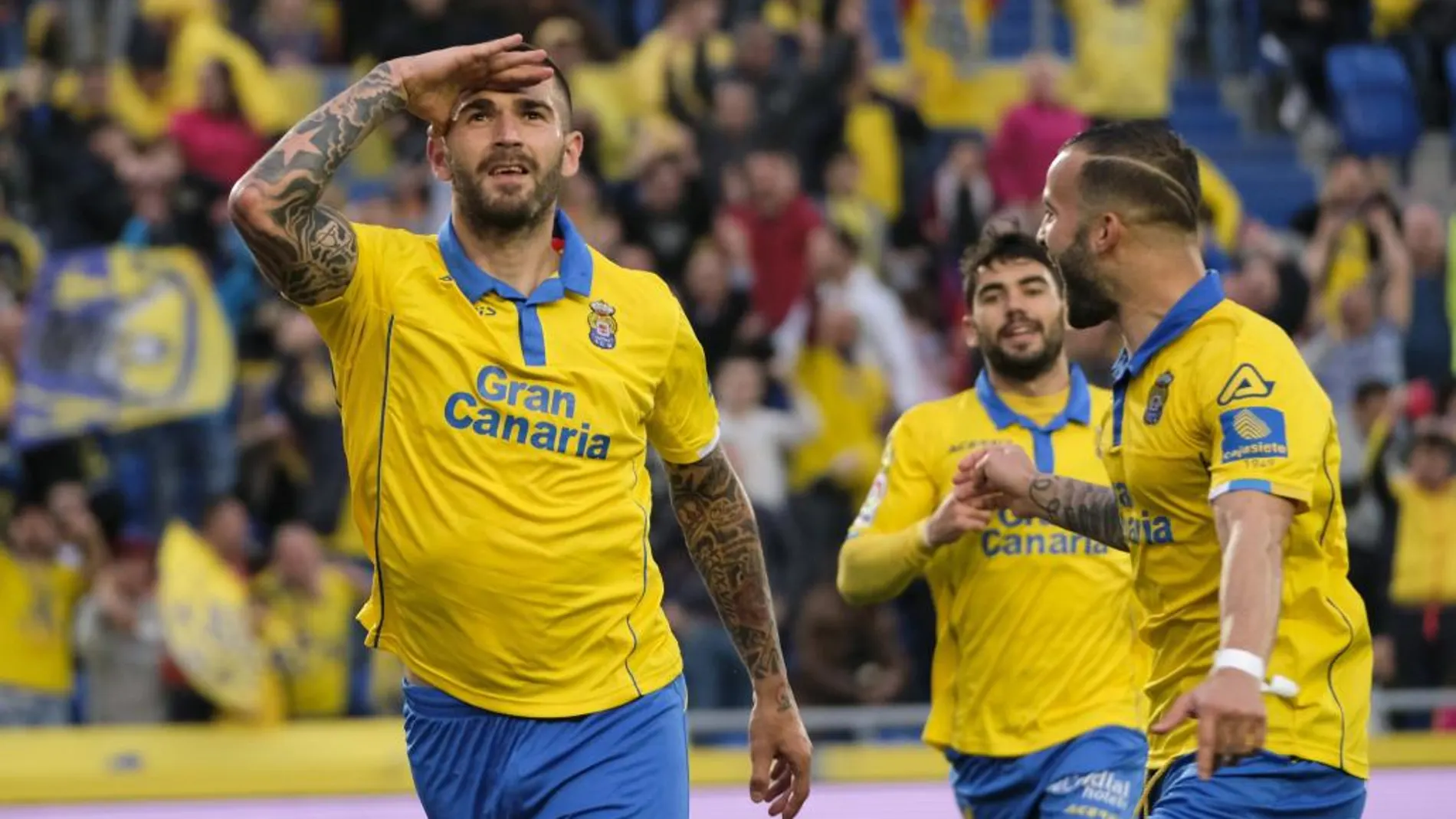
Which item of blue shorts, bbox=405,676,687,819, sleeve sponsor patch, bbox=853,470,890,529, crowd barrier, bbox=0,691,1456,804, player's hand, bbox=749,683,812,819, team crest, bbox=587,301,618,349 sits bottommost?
crowd barrier, bbox=0,691,1456,804

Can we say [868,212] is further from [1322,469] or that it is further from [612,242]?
[1322,469]

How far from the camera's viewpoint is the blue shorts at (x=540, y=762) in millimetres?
5348

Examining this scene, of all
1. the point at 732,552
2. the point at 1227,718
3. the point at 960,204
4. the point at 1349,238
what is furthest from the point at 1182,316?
the point at 1349,238

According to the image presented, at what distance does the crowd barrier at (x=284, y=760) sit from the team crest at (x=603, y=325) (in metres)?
5.54

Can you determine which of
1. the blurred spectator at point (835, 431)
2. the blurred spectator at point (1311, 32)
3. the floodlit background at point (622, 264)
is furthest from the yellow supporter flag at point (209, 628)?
the blurred spectator at point (1311, 32)

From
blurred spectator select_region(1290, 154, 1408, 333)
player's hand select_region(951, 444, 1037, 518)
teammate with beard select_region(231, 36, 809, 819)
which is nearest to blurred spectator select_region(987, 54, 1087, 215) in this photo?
blurred spectator select_region(1290, 154, 1408, 333)

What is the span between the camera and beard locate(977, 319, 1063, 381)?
729cm

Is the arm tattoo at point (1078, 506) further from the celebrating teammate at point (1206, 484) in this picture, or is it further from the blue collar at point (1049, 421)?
the blue collar at point (1049, 421)

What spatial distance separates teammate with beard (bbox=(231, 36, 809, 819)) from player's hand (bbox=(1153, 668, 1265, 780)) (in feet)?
4.85

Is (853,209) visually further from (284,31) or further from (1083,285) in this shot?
(1083,285)

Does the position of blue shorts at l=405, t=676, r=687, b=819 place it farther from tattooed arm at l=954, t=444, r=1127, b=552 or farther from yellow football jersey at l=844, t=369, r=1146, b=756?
yellow football jersey at l=844, t=369, r=1146, b=756

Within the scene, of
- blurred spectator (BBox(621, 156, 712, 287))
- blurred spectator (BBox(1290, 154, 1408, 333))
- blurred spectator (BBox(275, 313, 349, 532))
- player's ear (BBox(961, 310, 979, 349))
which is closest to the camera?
player's ear (BBox(961, 310, 979, 349))

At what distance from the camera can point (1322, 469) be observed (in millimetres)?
4996

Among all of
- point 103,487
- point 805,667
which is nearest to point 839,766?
point 805,667
